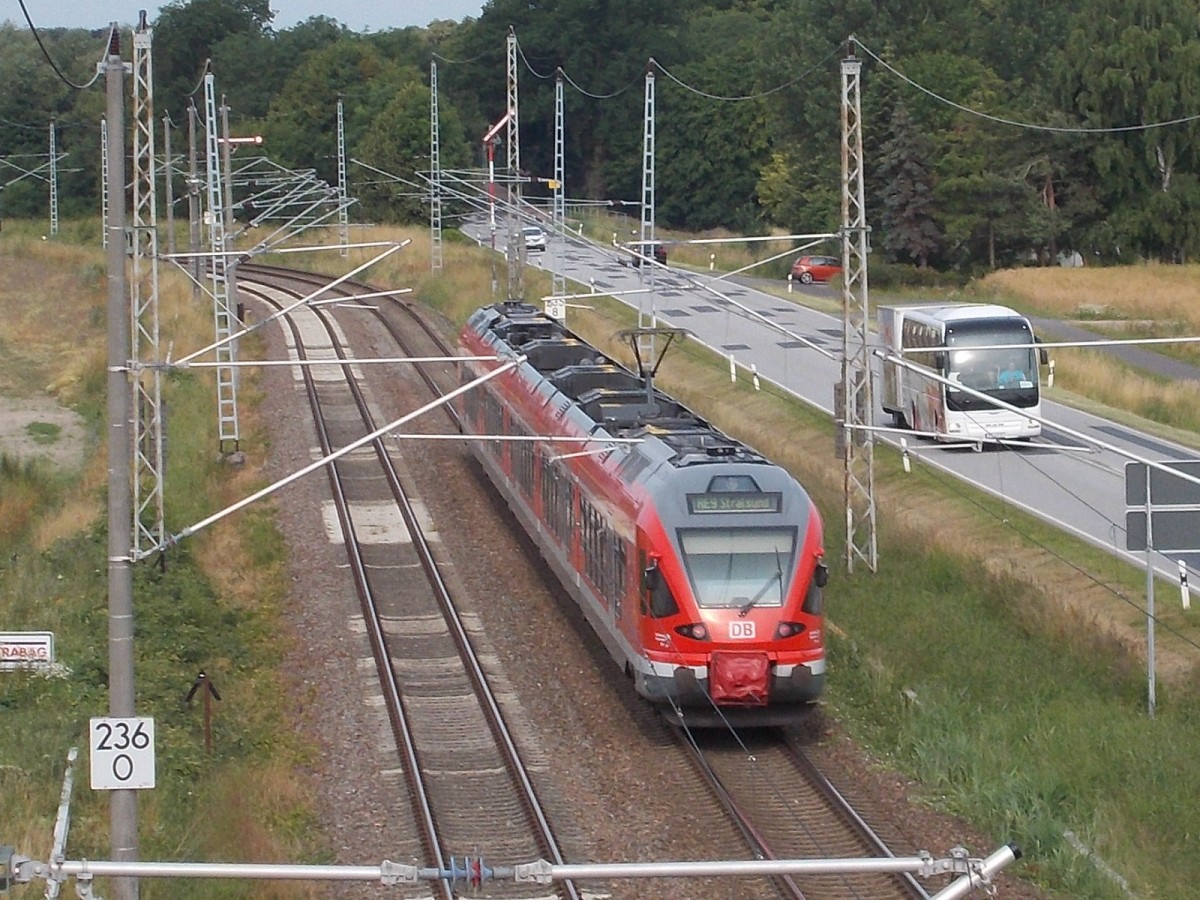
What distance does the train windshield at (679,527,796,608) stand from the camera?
1677 centimetres

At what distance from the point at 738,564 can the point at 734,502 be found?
0.62 m

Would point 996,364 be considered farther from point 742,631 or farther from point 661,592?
point 661,592

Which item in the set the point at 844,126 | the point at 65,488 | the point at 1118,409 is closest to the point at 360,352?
the point at 65,488

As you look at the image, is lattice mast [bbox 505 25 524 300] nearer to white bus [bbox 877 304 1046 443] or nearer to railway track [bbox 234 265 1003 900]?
white bus [bbox 877 304 1046 443]

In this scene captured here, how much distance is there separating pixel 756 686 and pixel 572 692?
138 inches

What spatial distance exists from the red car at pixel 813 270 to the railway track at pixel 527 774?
47.9m

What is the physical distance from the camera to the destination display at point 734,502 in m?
17.0

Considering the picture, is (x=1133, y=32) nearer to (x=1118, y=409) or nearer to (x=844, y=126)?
(x=1118, y=409)

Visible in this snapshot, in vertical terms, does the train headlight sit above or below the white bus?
below

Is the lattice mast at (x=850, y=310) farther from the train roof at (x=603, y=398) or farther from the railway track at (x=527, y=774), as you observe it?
the railway track at (x=527, y=774)

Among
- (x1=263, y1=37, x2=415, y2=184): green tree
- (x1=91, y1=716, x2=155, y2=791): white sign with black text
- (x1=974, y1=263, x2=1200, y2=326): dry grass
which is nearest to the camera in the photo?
(x1=91, y1=716, x2=155, y2=791): white sign with black text

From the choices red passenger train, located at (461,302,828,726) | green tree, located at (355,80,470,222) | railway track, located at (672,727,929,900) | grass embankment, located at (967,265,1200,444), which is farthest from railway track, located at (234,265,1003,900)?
green tree, located at (355,80,470,222)

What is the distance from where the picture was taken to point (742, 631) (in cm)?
1666

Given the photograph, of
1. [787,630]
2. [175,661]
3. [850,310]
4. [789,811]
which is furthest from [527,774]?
[850,310]
